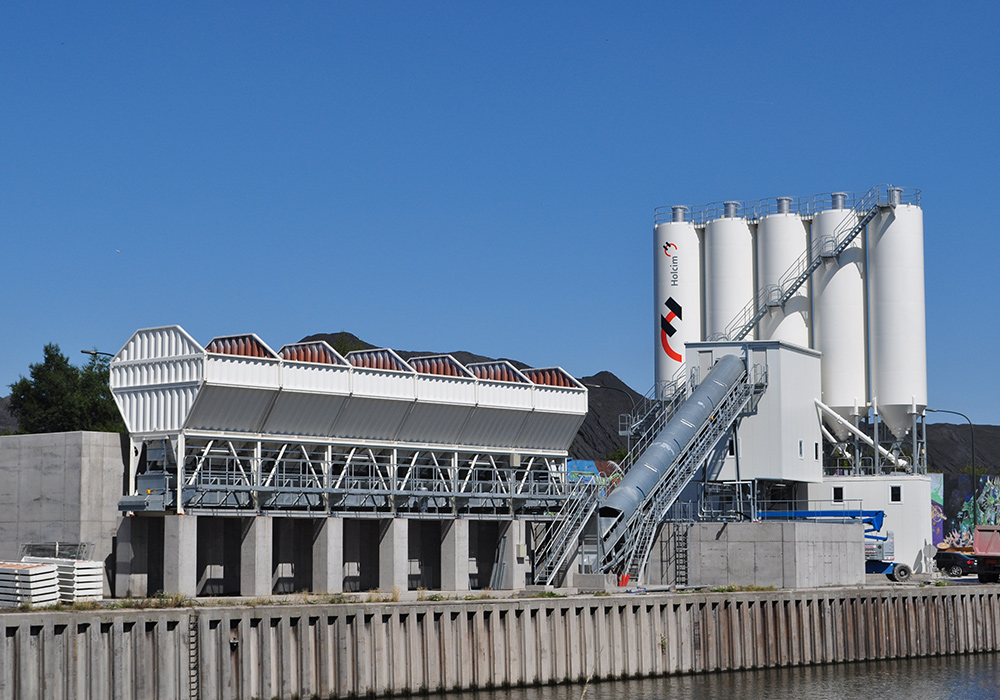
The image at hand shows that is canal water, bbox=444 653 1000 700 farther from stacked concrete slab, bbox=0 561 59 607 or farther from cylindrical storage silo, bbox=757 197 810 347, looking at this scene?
cylindrical storage silo, bbox=757 197 810 347

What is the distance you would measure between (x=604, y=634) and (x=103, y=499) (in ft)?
69.7

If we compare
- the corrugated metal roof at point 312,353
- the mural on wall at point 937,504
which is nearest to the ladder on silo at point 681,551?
the corrugated metal roof at point 312,353

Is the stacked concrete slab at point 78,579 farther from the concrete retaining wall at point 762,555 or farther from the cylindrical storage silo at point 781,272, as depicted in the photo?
the cylindrical storage silo at point 781,272

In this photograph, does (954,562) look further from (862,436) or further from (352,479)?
(352,479)

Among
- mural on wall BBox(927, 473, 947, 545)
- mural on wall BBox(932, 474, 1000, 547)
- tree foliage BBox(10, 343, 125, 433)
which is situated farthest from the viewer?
tree foliage BBox(10, 343, 125, 433)

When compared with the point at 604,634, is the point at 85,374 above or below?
above

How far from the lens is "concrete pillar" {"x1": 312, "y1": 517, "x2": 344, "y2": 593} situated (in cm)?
5953

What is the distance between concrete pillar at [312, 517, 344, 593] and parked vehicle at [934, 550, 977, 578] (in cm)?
3312

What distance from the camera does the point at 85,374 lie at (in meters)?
112

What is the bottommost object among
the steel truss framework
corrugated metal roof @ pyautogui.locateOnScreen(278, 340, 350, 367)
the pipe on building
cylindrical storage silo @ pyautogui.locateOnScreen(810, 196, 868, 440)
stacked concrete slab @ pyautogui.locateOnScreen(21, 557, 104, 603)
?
stacked concrete slab @ pyautogui.locateOnScreen(21, 557, 104, 603)

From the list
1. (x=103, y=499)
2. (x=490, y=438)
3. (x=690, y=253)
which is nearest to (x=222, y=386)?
(x=103, y=499)

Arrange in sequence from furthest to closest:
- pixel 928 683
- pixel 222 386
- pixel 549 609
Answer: pixel 222 386 → pixel 928 683 → pixel 549 609

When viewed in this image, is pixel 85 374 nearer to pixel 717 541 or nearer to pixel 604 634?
pixel 717 541

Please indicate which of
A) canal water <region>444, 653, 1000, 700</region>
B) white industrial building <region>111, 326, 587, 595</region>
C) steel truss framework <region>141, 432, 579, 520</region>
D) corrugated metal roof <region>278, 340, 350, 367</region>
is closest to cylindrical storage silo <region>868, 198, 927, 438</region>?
white industrial building <region>111, 326, 587, 595</region>
